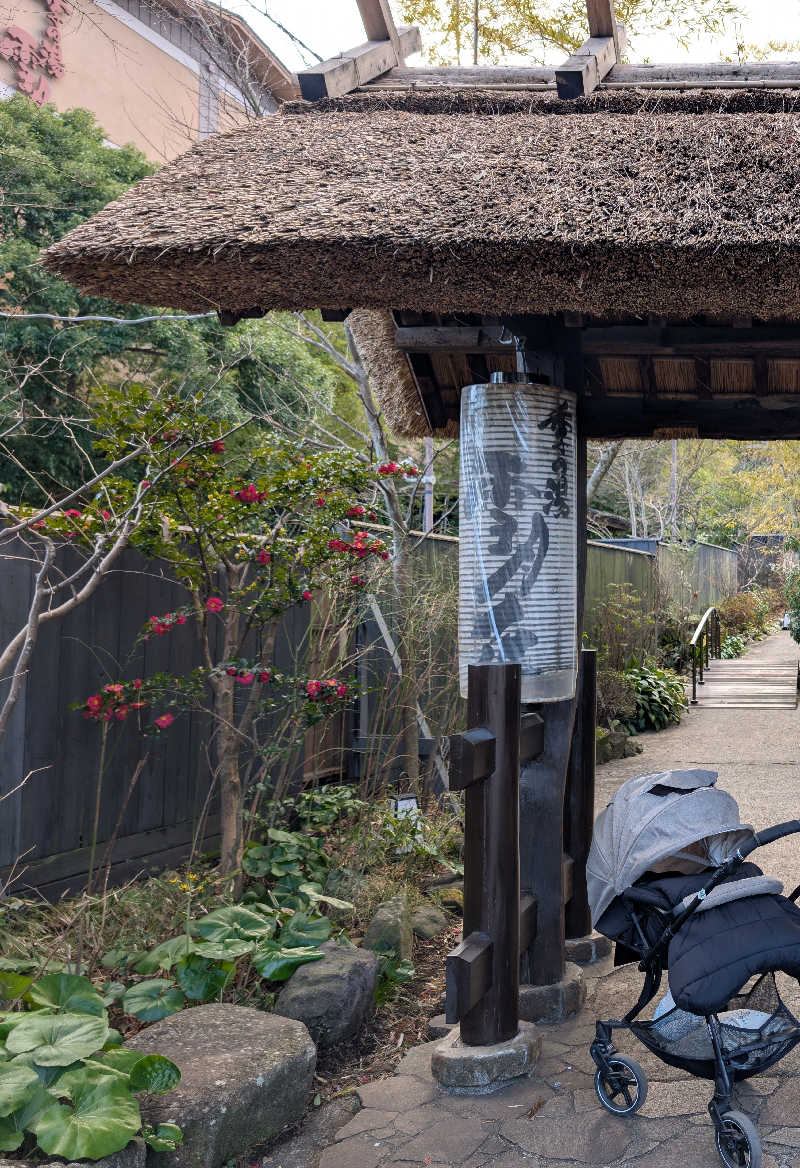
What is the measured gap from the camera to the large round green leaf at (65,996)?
313cm

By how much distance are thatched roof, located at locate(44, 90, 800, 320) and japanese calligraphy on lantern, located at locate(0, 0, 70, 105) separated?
39.9 ft

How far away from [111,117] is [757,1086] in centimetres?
1772

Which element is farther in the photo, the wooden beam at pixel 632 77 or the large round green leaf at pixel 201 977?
the wooden beam at pixel 632 77

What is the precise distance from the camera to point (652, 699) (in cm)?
1108

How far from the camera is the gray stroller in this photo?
269cm

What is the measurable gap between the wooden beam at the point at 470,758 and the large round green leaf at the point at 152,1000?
4.40ft

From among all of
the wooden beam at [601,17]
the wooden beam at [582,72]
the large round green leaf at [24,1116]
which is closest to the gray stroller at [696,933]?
the large round green leaf at [24,1116]

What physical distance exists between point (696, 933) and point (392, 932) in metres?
1.89

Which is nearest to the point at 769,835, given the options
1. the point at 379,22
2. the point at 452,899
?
the point at 452,899

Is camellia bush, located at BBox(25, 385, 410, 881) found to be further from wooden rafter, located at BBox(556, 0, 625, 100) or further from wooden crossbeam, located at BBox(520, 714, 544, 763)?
wooden rafter, located at BBox(556, 0, 625, 100)

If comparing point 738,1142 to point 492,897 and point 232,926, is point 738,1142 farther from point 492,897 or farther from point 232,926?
point 232,926

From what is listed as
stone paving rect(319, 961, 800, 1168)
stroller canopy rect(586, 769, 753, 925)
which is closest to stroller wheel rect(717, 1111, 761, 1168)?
stone paving rect(319, 961, 800, 1168)

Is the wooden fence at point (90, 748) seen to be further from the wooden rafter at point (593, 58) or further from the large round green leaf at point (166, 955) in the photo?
the wooden rafter at point (593, 58)

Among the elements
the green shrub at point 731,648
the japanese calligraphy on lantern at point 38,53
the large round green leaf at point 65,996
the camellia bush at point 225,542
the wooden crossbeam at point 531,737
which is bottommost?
the large round green leaf at point 65,996
